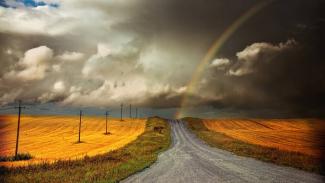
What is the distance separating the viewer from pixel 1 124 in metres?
131

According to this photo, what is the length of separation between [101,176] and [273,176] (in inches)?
440

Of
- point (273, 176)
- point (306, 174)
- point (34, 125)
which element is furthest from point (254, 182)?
point (34, 125)

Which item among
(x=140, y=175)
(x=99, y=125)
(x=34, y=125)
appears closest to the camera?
(x=140, y=175)

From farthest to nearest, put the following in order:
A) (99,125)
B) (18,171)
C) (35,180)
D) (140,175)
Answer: (99,125) < (18,171) < (140,175) < (35,180)

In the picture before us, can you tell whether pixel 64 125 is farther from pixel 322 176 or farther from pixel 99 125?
pixel 322 176

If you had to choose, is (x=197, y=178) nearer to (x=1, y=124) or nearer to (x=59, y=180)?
(x=59, y=180)

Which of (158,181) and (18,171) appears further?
(18,171)

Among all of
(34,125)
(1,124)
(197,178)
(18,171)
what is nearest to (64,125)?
(34,125)

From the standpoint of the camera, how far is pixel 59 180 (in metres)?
20.2

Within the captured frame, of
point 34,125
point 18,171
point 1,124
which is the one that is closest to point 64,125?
point 34,125

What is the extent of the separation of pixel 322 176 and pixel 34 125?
12529 centimetres

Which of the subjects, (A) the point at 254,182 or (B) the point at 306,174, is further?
(B) the point at 306,174

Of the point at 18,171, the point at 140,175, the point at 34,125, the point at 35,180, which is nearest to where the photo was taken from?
the point at 35,180

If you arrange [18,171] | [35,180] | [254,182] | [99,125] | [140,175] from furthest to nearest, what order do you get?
[99,125] → [18,171] → [140,175] → [35,180] → [254,182]
